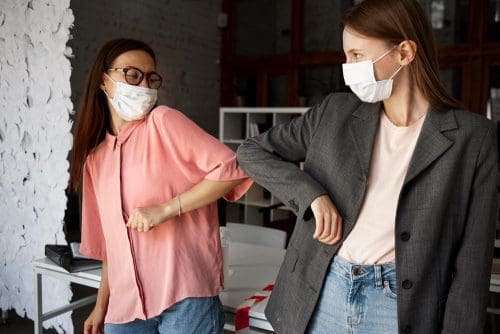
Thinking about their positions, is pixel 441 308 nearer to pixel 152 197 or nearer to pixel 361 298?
pixel 361 298

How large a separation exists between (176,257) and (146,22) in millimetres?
4170

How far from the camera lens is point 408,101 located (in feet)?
3.34

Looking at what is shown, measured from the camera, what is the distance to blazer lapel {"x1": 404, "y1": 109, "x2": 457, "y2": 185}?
0.93 metres

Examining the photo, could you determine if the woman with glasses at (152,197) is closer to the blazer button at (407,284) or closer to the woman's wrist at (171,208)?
the woman's wrist at (171,208)

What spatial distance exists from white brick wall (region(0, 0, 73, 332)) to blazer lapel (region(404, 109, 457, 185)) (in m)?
2.18

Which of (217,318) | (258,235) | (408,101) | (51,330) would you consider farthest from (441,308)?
(51,330)

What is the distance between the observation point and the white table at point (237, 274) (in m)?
1.79

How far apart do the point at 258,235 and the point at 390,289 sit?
1827 mm

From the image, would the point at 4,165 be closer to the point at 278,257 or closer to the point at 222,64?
the point at 278,257

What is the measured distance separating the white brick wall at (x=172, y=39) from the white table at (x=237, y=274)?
2.12 m

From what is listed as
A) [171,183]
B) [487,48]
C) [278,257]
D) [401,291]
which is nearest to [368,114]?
[401,291]

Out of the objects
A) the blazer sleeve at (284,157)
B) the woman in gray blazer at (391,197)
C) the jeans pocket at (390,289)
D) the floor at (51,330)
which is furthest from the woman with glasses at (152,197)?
the floor at (51,330)

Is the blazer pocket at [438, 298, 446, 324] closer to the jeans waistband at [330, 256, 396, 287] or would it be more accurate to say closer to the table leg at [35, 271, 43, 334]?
the jeans waistband at [330, 256, 396, 287]

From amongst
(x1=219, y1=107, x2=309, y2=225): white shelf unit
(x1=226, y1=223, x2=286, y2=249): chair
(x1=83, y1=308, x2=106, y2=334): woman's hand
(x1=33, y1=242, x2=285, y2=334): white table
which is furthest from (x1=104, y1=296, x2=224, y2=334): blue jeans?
(x1=219, y1=107, x2=309, y2=225): white shelf unit
